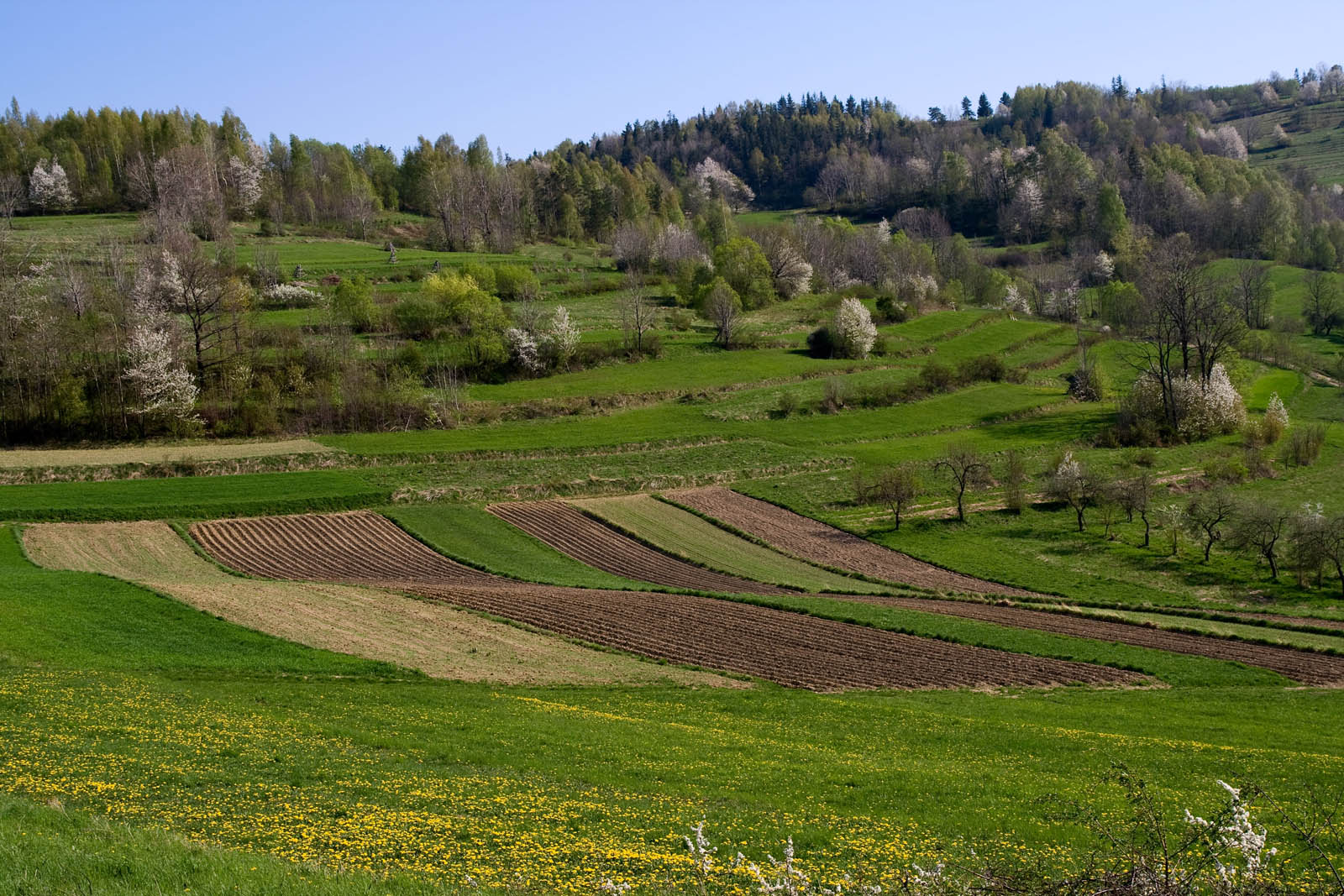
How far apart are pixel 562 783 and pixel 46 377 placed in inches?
2807

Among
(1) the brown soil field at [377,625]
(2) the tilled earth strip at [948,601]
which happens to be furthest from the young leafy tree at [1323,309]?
(1) the brown soil field at [377,625]

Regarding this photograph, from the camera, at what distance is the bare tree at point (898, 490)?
2336 inches

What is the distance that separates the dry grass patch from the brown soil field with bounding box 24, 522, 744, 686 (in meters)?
17.0

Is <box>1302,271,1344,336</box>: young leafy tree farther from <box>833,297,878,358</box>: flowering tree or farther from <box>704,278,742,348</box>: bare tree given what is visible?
<box>704,278,742,348</box>: bare tree

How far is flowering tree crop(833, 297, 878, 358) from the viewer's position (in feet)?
357

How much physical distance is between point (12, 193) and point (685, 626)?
14348 centimetres

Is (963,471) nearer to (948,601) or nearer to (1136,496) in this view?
(1136,496)

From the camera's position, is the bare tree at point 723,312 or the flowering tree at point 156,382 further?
the bare tree at point 723,312

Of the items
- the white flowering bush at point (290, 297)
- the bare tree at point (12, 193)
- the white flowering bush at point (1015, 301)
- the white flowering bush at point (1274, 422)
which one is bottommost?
the white flowering bush at point (1274, 422)

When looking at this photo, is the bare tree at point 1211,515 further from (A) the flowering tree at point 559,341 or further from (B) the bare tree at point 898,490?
(A) the flowering tree at point 559,341

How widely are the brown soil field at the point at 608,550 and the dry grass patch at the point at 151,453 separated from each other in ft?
63.2

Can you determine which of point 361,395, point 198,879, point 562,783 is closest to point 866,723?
point 562,783

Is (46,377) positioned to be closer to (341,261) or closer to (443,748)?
(341,261)

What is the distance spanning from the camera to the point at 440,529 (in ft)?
182
